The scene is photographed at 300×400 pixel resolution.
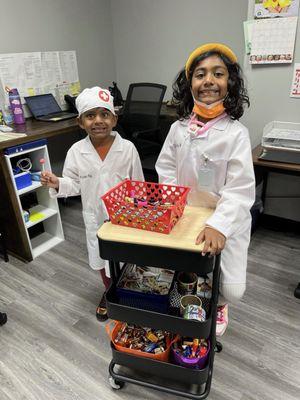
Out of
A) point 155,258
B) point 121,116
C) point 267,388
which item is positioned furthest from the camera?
point 121,116

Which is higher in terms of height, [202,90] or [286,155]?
[202,90]

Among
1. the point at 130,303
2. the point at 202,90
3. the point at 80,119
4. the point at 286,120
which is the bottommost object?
the point at 130,303

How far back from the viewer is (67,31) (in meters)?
2.92

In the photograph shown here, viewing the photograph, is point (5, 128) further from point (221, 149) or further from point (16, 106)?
point (221, 149)

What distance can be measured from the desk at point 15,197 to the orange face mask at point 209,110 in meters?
1.31

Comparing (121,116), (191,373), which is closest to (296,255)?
(191,373)

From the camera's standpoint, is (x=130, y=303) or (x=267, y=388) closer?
(x=130, y=303)

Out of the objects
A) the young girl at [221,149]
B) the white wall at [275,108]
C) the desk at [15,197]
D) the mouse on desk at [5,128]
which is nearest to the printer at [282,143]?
the white wall at [275,108]

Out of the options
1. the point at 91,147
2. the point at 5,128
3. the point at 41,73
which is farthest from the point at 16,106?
the point at 91,147

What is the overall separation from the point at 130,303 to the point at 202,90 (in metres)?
0.83

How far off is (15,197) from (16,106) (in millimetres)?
852

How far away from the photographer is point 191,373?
1.14 metres

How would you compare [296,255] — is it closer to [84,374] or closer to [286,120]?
[286,120]

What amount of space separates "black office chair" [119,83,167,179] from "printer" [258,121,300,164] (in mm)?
944
